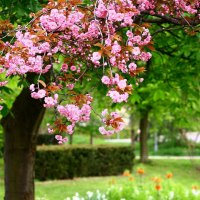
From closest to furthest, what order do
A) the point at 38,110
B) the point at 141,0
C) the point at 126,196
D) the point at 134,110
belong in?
the point at 141,0 < the point at 38,110 < the point at 126,196 < the point at 134,110

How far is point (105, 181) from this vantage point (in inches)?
596

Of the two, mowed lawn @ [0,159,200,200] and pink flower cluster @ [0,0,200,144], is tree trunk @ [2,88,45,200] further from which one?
mowed lawn @ [0,159,200,200]

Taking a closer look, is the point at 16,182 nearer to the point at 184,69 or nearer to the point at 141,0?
the point at 184,69

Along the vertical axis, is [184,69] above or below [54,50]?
above

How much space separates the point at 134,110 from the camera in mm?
19625

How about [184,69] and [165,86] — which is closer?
[184,69]

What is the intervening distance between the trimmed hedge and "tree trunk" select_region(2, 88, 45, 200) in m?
8.79

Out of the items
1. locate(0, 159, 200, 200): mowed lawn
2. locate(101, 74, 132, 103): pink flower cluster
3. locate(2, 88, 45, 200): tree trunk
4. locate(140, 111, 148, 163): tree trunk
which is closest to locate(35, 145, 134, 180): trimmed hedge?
locate(0, 159, 200, 200): mowed lawn

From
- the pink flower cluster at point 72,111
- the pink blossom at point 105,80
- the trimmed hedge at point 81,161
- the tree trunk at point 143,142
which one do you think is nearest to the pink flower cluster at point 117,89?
the pink blossom at point 105,80

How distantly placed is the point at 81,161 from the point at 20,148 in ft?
33.1

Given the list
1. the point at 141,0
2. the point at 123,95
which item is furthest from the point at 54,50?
the point at 141,0

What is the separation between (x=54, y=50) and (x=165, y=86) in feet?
13.2

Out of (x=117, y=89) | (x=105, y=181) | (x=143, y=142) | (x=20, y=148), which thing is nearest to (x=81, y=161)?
(x=105, y=181)

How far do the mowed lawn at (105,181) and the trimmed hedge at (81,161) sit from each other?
1.52ft
